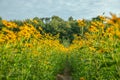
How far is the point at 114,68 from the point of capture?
5902mm

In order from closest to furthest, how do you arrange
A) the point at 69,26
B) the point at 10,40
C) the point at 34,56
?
the point at 10,40, the point at 34,56, the point at 69,26

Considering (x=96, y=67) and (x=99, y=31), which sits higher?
(x=99, y=31)

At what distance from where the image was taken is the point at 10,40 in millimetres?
7547

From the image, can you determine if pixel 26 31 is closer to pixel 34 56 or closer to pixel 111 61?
pixel 34 56

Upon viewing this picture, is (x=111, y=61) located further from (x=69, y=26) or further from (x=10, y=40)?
(x=69, y=26)

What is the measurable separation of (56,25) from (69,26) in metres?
3.95

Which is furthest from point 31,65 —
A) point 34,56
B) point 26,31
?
point 26,31

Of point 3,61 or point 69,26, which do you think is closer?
point 3,61

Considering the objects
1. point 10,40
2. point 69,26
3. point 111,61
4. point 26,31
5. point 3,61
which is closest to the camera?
point 111,61

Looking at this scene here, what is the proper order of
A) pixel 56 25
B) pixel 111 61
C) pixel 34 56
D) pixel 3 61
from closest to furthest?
pixel 111 61 < pixel 3 61 < pixel 34 56 < pixel 56 25

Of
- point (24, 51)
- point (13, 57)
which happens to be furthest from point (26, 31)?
point (13, 57)

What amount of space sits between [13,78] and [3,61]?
41 centimetres

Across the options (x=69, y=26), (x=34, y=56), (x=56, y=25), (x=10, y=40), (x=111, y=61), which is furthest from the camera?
(x=69, y=26)

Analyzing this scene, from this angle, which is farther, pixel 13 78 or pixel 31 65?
pixel 31 65
